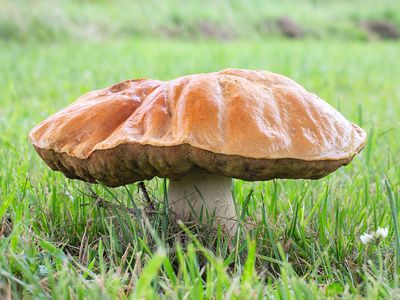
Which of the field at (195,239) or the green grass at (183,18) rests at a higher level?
the field at (195,239)

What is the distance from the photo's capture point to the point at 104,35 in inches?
490

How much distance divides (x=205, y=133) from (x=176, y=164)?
0.14 m

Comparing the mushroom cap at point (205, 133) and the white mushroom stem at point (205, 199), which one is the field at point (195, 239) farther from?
the mushroom cap at point (205, 133)

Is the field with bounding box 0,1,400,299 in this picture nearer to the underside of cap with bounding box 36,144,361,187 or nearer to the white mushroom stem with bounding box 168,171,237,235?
the white mushroom stem with bounding box 168,171,237,235

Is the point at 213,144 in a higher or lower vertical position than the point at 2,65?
higher

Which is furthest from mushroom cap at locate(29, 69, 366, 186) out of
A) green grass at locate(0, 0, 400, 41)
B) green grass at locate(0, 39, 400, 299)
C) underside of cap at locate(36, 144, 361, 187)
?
green grass at locate(0, 0, 400, 41)

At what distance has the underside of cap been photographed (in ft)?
5.13

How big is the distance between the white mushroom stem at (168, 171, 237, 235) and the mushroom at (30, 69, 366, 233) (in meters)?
0.21

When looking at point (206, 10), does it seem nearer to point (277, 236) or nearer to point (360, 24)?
point (360, 24)

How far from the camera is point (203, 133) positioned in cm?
154

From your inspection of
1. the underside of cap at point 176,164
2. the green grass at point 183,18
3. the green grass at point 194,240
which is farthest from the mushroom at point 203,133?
the green grass at point 183,18

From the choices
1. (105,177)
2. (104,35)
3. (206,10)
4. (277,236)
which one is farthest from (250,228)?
(206,10)

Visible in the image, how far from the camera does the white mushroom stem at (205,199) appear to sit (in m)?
1.96

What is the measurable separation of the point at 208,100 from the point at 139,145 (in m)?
0.24
